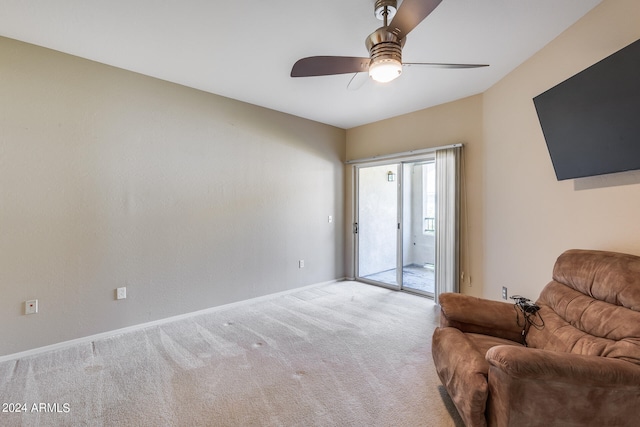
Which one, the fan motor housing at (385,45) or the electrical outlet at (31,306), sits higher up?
the fan motor housing at (385,45)

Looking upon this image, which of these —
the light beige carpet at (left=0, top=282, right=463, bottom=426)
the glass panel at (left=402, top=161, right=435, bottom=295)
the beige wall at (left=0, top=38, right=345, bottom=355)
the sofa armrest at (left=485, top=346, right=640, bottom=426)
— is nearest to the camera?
the sofa armrest at (left=485, top=346, right=640, bottom=426)

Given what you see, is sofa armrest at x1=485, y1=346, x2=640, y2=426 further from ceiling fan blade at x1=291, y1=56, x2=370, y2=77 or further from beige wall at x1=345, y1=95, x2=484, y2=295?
beige wall at x1=345, y1=95, x2=484, y2=295

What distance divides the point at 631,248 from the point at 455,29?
2.00 meters

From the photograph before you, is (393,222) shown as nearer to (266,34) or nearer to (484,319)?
(484,319)

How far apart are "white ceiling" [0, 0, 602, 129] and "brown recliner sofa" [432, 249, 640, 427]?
1831mm

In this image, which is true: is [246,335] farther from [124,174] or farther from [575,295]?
[575,295]

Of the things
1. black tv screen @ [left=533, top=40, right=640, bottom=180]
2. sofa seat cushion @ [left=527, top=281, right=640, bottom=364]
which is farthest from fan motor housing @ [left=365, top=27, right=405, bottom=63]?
sofa seat cushion @ [left=527, top=281, right=640, bottom=364]

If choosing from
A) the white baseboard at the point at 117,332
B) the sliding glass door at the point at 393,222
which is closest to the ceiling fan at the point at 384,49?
the sliding glass door at the point at 393,222

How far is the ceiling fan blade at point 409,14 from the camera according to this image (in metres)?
1.52

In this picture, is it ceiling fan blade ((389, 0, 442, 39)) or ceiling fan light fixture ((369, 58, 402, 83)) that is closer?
ceiling fan blade ((389, 0, 442, 39))

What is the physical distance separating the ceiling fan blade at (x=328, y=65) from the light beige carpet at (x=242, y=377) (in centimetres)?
231

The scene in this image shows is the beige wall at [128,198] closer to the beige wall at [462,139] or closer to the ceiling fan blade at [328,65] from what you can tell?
the beige wall at [462,139]

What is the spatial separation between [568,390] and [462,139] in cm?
319

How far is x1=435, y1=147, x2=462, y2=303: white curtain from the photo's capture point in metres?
3.76
